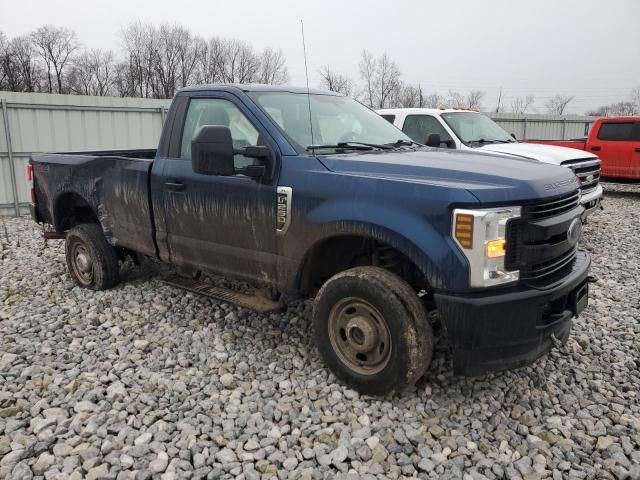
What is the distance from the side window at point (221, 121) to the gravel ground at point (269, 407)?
1.50 m

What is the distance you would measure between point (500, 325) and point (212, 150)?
2.03 m

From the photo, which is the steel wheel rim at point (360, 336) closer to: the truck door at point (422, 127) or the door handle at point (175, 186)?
the door handle at point (175, 186)

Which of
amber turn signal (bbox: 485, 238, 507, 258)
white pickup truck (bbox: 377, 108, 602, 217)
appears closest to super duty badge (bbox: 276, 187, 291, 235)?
amber turn signal (bbox: 485, 238, 507, 258)

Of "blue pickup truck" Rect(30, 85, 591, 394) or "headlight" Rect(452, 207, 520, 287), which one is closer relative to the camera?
"headlight" Rect(452, 207, 520, 287)

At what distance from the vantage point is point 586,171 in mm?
8023

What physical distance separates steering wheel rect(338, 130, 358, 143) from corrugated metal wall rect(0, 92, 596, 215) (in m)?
9.21

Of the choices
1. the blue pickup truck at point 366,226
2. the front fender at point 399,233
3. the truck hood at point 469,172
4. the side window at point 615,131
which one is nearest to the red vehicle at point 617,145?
the side window at point 615,131

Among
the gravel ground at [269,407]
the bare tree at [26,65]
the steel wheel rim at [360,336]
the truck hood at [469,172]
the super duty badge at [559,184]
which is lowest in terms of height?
the gravel ground at [269,407]

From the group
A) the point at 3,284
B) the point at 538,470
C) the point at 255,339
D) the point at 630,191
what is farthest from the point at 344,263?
the point at 630,191

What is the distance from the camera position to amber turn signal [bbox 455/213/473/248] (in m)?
2.81

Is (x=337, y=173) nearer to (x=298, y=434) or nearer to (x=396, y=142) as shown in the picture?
(x=396, y=142)

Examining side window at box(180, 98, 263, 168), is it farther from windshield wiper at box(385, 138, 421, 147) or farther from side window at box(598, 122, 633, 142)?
side window at box(598, 122, 633, 142)

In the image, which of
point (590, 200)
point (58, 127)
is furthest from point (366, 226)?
point (58, 127)

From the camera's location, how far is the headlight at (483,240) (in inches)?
110
